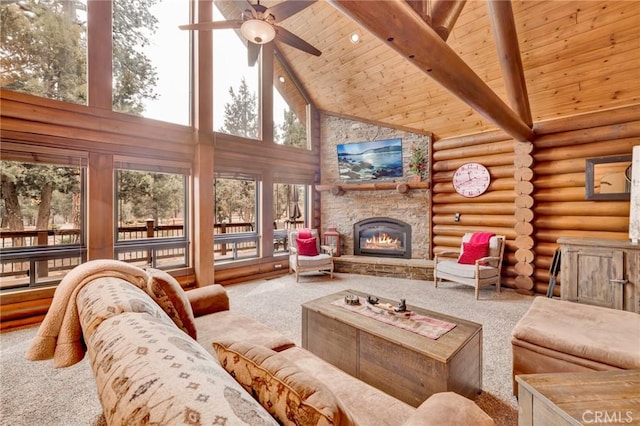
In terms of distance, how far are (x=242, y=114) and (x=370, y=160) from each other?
2822 mm

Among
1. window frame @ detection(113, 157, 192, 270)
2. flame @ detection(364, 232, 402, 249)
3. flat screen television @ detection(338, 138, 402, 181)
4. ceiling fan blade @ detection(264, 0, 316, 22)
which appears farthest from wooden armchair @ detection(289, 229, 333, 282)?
ceiling fan blade @ detection(264, 0, 316, 22)

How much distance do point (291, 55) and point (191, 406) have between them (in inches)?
259

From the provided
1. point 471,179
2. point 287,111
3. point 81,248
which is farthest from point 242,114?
point 471,179

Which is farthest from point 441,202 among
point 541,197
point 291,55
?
point 291,55

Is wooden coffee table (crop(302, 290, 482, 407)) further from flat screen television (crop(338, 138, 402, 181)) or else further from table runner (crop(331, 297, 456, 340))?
flat screen television (crop(338, 138, 402, 181))

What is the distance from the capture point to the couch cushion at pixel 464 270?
4.47m

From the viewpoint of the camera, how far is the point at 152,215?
459 cm

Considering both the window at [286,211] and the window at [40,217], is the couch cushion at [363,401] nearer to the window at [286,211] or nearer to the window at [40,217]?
the window at [40,217]

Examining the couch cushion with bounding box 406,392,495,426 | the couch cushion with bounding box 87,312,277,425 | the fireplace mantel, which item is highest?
the fireplace mantel

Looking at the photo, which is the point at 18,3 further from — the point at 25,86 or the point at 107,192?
the point at 107,192

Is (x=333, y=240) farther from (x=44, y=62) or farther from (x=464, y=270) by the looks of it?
(x=44, y=62)

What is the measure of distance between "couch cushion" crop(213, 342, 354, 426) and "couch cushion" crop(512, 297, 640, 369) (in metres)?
1.86

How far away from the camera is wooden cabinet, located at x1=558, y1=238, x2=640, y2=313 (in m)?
3.17

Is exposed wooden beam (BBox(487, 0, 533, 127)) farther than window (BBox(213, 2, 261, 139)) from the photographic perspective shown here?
No
